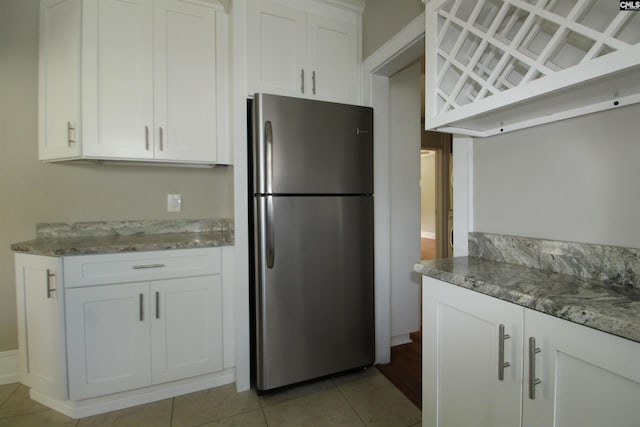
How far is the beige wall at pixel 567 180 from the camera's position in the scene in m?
0.89

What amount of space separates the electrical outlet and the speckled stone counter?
0.09 m

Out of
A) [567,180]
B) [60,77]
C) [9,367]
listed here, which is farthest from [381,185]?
[9,367]

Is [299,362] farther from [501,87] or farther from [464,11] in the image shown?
[464,11]

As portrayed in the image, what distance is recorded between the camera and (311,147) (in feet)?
5.93

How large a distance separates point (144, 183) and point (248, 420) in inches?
66.1

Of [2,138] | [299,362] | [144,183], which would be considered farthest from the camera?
[144,183]

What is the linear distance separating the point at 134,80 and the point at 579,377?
2422 millimetres

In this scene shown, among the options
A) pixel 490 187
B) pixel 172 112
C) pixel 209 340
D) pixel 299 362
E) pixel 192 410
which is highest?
pixel 172 112

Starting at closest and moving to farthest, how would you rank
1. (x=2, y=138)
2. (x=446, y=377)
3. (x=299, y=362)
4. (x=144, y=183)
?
(x=446, y=377) < (x=299, y=362) < (x=2, y=138) < (x=144, y=183)

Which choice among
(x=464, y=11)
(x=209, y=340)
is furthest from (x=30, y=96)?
(x=464, y=11)

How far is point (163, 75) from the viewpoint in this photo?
1917mm

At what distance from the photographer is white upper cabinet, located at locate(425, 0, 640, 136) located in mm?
738

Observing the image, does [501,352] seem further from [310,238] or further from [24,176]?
[24,176]

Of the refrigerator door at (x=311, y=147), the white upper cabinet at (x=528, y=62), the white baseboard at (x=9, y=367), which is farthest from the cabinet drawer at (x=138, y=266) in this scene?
the white upper cabinet at (x=528, y=62)
